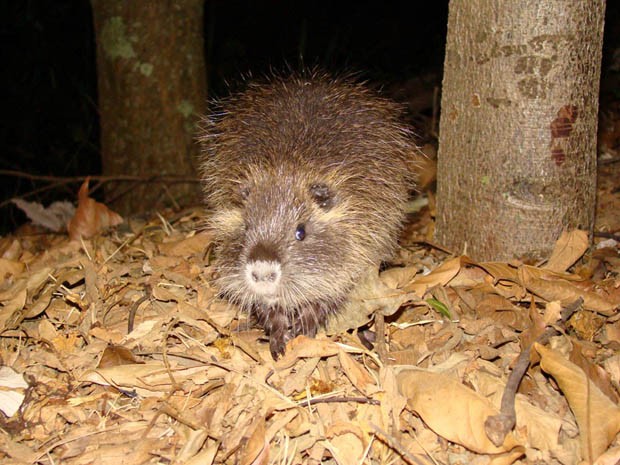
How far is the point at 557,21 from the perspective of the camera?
11.8 feet

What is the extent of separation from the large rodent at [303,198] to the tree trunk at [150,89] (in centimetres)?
214

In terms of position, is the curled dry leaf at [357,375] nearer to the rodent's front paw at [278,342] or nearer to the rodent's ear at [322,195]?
the rodent's front paw at [278,342]

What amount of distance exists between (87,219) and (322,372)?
2.89 metres

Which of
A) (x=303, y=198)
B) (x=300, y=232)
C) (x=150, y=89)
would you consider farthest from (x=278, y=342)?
(x=150, y=89)

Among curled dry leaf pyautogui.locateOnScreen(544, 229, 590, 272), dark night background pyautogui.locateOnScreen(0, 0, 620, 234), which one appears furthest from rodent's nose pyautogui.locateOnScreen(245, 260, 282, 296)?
dark night background pyautogui.locateOnScreen(0, 0, 620, 234)

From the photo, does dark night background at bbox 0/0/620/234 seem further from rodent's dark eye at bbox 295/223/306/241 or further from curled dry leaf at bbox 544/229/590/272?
rodent's dark eye at bbox 295/223/306/241

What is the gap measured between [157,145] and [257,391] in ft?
12.7

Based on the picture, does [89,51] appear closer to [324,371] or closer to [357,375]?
[324,371]

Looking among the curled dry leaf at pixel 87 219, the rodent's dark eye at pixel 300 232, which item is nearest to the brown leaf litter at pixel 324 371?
the rodent's dark eye at pixel 300 232

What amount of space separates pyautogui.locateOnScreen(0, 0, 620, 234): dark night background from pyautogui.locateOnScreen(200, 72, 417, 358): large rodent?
5741 millimetres

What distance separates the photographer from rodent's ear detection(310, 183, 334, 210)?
3.66m

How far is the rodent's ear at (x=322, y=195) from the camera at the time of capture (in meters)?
3.66

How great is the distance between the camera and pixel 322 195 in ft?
12.1

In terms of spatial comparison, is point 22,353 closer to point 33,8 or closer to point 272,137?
point 272,137
